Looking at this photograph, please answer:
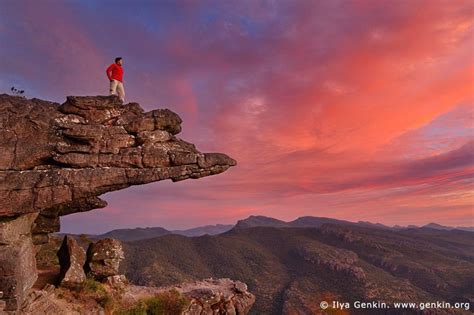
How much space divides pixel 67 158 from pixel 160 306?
16.5 m

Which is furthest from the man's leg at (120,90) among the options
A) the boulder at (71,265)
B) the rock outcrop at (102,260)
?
the boulder at (71,265)

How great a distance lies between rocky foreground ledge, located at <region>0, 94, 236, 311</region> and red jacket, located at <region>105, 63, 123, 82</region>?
2563mm

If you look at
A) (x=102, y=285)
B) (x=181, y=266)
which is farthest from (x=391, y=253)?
(x=102, y=285)

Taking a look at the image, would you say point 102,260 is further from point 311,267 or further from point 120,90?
point 311,267

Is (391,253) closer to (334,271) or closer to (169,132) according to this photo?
(334,271)

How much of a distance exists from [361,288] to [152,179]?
101 meters

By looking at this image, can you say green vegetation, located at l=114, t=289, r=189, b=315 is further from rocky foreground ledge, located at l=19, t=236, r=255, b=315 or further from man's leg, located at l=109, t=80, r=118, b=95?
man's leg, located at l=109, t=80, r=118, b=95

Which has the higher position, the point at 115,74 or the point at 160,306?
the point at 115,74

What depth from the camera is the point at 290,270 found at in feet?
439

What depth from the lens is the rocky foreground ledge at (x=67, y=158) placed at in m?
24.1

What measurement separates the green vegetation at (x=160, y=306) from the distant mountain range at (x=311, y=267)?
67.2 m

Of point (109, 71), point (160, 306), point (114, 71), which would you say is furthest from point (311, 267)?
point (109, 71)

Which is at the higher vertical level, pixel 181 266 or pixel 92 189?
pixel 92 189

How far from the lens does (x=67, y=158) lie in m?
25.1
